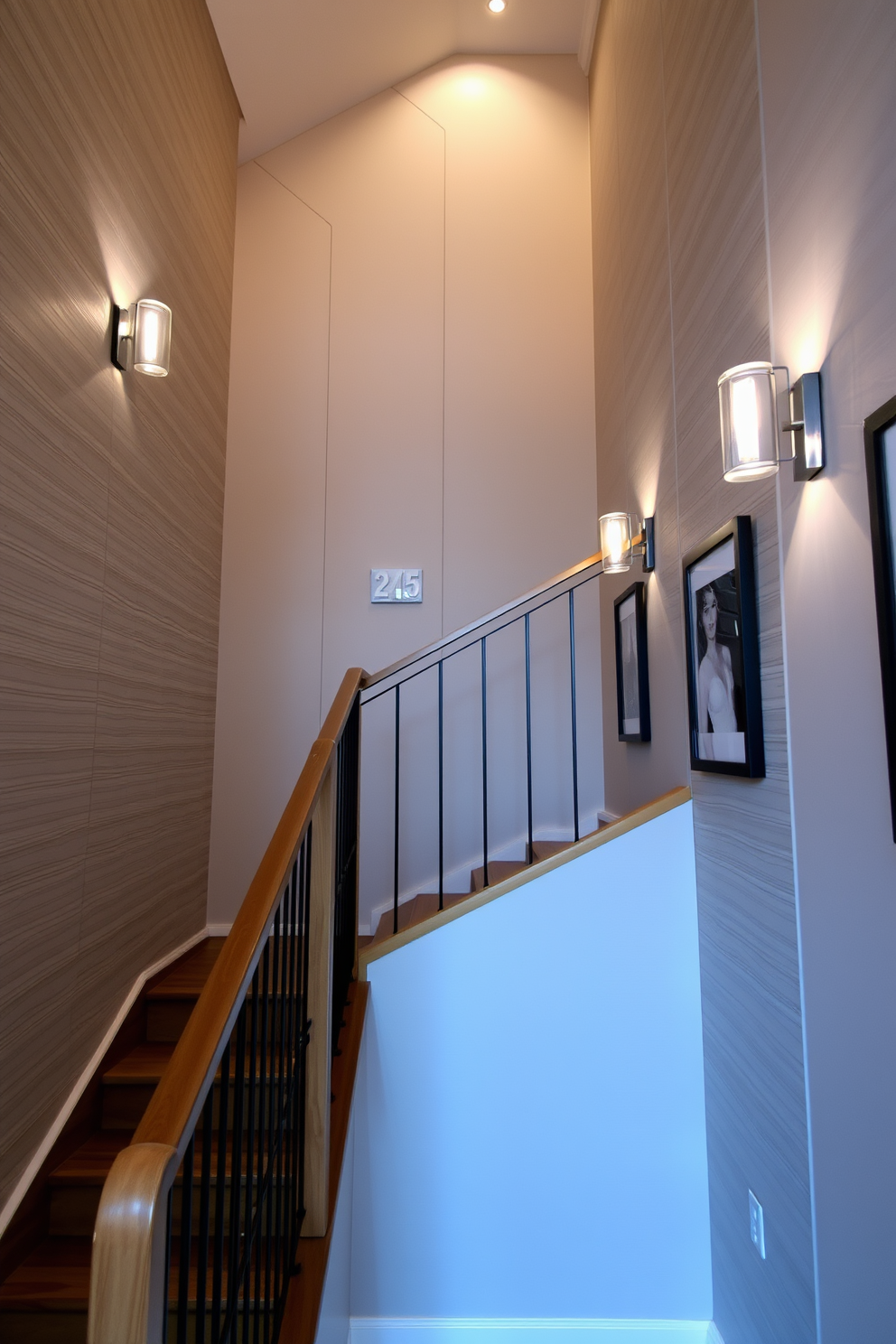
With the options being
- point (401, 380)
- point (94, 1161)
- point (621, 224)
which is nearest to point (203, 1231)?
point (94, 1161)

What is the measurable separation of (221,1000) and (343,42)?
170 inches

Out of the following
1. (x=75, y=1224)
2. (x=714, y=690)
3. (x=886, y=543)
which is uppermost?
(x=886, y=543)

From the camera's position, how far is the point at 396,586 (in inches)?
154

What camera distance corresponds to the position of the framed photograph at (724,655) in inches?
72.5

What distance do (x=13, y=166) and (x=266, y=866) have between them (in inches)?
66.4

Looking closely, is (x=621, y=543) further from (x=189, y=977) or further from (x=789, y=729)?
(x=189, y=977)

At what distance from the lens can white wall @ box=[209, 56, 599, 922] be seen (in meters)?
3.90

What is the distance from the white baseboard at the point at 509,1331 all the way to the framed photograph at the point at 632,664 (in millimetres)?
1779

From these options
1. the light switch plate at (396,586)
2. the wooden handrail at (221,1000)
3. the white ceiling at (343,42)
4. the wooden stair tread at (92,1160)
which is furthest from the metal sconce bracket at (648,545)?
the white ceiling at (343,42)

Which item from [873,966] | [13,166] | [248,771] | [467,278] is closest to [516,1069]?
[873,966]

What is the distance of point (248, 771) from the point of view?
12.4ft

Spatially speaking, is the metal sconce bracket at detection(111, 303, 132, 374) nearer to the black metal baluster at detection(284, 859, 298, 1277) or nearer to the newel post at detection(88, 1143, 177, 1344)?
the black metal baluster at detection(284, 859, 298, 1277)

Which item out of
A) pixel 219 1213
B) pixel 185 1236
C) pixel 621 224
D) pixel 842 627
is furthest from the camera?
pixel 621 224

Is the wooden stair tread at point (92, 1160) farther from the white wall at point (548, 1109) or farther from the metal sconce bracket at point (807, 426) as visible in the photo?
the metal sconce bracket at point (807, 426)
